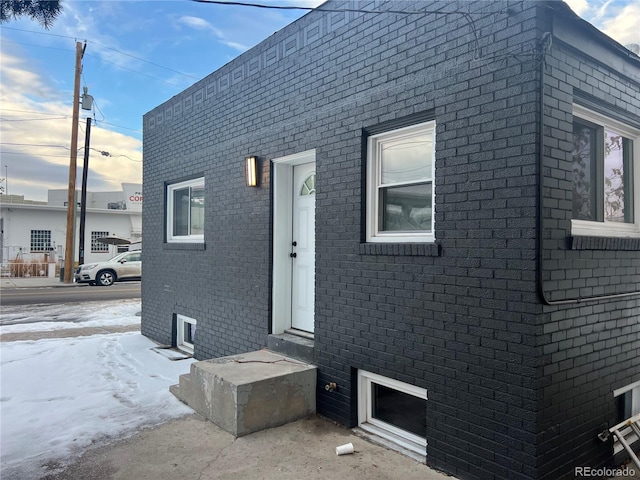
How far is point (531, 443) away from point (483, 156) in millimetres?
1978

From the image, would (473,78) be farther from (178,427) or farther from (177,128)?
(177,128)

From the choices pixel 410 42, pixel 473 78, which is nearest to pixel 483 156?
pixel 473 78

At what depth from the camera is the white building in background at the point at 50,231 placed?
25.9 metres

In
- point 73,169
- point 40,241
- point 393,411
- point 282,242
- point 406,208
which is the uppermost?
point 73,169

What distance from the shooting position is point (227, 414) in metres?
4.10

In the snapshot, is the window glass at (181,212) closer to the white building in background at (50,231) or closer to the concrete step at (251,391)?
the concrete step at (251,391)

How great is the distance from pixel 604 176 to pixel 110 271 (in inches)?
812

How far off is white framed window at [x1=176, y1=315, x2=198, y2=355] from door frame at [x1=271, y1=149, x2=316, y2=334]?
97.9 inches

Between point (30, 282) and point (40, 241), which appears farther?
point (40, 241)

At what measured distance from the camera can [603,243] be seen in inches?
137

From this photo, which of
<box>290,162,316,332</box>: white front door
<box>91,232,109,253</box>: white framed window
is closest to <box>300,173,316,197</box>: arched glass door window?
<box>290,162,316,332</box>: white front door

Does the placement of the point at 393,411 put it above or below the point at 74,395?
above

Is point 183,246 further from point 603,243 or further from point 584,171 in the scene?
point 603,243

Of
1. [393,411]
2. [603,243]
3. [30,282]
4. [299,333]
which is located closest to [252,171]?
[299,333]
